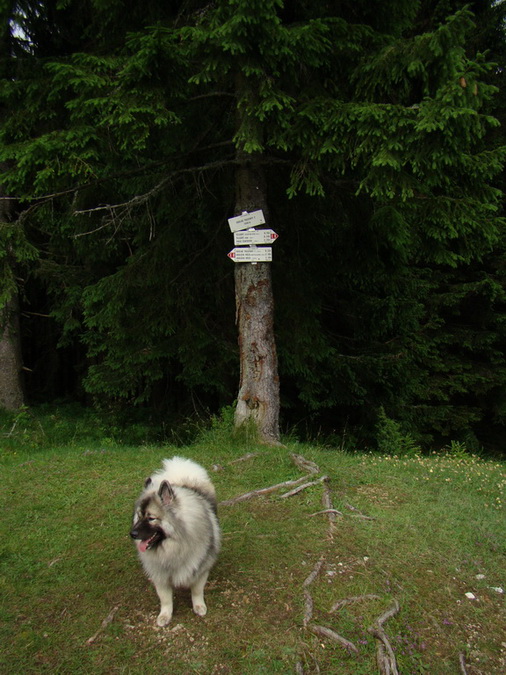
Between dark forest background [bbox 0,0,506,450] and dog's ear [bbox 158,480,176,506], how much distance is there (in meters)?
3.86

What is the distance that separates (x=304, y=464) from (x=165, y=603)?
2.86 m

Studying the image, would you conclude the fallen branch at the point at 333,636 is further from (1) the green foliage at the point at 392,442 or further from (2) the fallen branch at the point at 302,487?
(1) the green foliage at the point at 392,442

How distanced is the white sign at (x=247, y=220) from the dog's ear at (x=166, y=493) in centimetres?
446

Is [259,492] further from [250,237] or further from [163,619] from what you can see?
[250,237]

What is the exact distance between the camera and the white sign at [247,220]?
6.84 m

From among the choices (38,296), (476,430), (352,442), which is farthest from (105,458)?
(476,430)

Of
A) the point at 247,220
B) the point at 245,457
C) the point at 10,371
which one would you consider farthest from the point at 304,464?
the point at 10,371

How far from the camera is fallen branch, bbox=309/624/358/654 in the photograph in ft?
10.3

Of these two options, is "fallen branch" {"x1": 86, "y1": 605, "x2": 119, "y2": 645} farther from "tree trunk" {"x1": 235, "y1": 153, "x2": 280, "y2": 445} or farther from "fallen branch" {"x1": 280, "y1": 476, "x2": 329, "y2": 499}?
"tree trunk" {"x1": 235, "y1": 153, "x2": 280, "y2": 445}

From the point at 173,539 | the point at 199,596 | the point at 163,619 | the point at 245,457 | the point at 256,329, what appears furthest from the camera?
the point at 256,329

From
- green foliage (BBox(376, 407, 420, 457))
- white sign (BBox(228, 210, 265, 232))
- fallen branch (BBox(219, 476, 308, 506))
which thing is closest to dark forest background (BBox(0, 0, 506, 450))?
green foliage (BBox(376, 407, 420, 457))

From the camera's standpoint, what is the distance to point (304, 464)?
5.95 m

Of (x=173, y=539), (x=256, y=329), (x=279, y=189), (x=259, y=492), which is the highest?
(x=279, y=189)

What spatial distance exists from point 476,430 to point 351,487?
1146 centimetres
